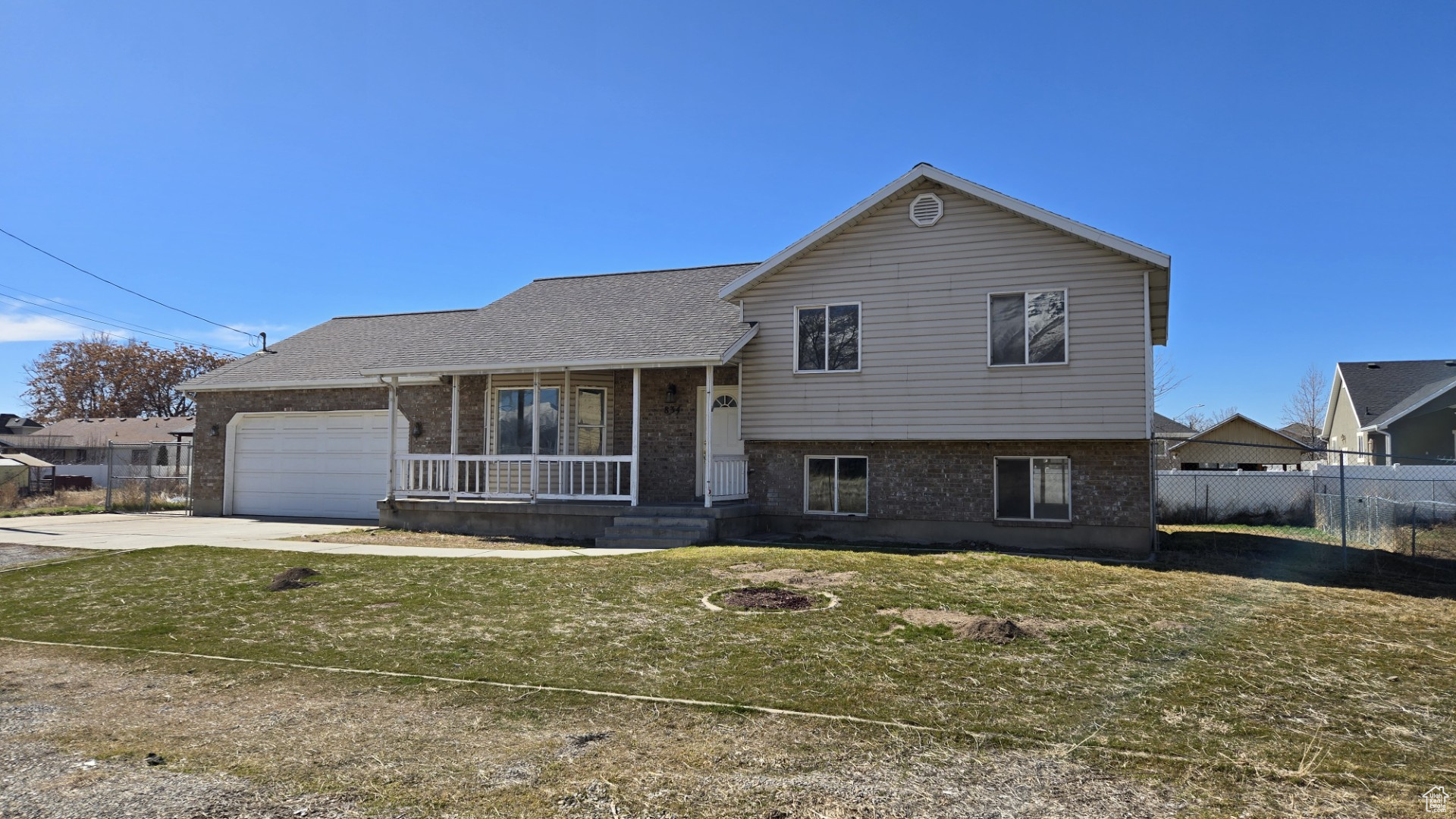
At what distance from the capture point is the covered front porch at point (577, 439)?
16.2 meters

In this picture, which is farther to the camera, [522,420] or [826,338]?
[522,420]

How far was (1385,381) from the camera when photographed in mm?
32625

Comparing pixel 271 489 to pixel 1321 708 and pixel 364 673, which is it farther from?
pixel 1321 708

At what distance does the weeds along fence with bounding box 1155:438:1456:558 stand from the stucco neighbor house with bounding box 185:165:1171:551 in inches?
116

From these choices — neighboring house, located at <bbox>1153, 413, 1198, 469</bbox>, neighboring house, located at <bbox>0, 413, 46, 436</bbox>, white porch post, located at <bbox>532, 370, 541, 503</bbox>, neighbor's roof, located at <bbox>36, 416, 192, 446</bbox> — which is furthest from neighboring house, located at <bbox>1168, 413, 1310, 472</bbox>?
neighboring house, located at <bbox>0, 413, 46, 436</bbox>

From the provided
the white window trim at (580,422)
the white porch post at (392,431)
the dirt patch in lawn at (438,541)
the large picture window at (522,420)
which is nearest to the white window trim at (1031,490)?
the dirt patch in lawn at (438,541)

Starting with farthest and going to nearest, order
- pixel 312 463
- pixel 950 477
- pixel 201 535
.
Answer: pixel 312 463
pixel 201 535
pixel 950 477

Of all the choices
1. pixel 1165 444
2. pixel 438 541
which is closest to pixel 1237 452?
pixel 1165 444

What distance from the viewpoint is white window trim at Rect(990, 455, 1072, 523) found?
13852 millimetres

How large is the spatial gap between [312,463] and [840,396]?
1261 cm

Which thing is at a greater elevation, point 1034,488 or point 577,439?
point 577,439

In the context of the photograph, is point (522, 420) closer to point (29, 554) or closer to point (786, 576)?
point (29, 554)

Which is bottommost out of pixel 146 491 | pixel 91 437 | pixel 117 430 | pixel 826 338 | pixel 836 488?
pixel 146 491

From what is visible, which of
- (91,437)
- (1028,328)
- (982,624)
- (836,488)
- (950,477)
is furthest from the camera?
(91,437)
